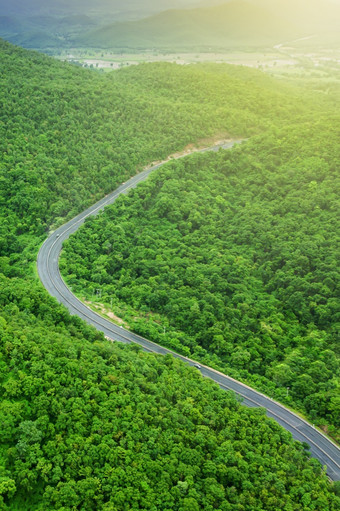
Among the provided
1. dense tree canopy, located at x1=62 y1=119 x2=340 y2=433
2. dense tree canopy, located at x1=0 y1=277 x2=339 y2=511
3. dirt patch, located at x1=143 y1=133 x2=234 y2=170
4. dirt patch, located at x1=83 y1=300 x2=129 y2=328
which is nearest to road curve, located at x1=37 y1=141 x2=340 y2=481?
dirt patch, located at x1=83 y1=300 x2=129 y2=328

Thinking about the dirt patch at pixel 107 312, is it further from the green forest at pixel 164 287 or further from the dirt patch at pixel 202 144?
the dirt patch at pixel 202 144

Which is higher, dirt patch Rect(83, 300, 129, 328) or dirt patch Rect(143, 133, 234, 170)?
dirt patch Rect(143, 133, 234, 170)

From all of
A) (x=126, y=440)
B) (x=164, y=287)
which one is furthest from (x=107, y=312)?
(x=126, y=440)

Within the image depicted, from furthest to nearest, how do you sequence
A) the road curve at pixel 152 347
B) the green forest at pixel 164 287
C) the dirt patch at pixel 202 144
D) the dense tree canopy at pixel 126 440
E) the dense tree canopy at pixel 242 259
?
the dirt patch at pixel 202 144
the dense tree canopy at pixel 242 259
the road curve at pixel 152 347
the green forest at pixel 164 287
the dense tree canopy at pixel 126 440

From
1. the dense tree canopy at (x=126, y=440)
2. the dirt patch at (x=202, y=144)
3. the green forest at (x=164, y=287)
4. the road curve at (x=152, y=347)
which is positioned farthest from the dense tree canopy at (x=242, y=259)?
the dense tree canopy at (x=126, y=440)

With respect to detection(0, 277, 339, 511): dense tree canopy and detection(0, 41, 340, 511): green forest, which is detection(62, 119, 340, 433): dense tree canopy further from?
detection(0, 277, 339, 511): dense tree canopy

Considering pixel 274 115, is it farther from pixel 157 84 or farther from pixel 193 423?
pixel 193 423
